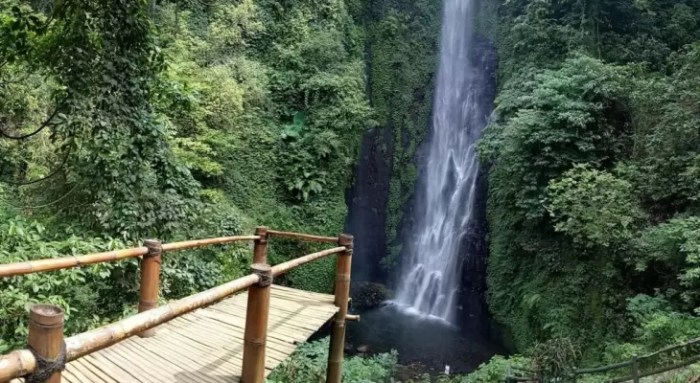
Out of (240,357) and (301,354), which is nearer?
(240,357)

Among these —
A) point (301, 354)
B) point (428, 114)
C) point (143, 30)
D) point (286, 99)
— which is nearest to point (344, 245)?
point (143, 30)

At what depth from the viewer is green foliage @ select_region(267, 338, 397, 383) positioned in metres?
7.37

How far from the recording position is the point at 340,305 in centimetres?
483

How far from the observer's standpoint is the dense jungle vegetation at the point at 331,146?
4148 millimetres

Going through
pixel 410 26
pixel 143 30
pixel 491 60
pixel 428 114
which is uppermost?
pixel 410 26

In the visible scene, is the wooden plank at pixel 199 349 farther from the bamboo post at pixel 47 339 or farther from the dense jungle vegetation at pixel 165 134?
the bamboo post at pixel 47 339

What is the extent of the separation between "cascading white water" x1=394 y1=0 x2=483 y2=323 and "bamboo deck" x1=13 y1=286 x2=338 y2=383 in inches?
410

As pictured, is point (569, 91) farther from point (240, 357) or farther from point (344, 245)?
point (240, 357)

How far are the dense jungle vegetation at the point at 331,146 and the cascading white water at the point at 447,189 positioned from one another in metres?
0.65

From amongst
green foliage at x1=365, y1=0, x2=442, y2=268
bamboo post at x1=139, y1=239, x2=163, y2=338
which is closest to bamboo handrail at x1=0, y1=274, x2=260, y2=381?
bamboo post at x1=139, y1=239, x2=163, y2=338

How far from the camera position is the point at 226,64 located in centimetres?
1236

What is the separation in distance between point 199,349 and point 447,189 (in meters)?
13.4

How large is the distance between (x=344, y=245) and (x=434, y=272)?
10.6 meters

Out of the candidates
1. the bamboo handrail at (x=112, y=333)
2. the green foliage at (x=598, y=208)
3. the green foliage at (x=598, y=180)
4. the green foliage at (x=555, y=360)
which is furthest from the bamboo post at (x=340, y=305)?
the green foliage at (x=598, y=208)
